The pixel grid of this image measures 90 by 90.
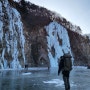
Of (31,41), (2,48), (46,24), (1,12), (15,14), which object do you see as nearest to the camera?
(2,48)

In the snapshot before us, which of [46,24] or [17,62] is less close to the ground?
[46,24]

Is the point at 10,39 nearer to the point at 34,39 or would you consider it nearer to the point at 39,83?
the point at 34,39

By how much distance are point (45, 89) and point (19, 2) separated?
105 m

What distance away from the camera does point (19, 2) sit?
387 feet

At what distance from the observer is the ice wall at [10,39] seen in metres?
73.8

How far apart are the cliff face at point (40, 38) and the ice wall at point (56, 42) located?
43cm

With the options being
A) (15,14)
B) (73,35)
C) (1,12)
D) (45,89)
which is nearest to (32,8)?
(73,35)

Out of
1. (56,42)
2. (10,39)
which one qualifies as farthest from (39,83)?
(56,42)

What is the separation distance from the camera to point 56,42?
375 ft

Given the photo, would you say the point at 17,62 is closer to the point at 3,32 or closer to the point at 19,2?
the point at 3,32

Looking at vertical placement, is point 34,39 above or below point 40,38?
below

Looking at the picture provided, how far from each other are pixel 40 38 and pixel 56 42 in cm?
709

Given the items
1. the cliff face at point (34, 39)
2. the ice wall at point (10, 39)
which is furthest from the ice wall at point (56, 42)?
the ice wall at point (10, 39)

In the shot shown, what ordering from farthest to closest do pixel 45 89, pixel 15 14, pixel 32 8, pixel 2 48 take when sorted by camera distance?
pixel 32 8
pixel 15 14
pixel 2 48
pixel 45 89
